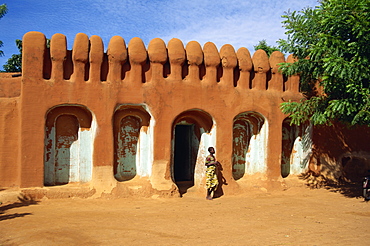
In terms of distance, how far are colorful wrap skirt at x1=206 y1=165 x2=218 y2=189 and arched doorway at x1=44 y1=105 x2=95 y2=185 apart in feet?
11.4

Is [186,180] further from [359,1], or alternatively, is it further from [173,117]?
[359,1]

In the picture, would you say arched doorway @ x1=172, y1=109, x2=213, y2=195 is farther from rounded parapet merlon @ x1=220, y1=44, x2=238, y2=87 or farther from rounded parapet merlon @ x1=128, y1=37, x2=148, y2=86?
rounded parapet merlon @ x1=128, y1=37, x2=148, y2=86

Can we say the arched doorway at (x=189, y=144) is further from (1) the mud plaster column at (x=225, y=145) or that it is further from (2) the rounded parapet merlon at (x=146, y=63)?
(2) the rounded parapet merlon at (x=146, y=63)

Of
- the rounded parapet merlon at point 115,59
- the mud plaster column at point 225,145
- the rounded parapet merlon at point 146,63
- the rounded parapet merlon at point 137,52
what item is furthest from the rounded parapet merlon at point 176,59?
the mud plaster column at point 225,145

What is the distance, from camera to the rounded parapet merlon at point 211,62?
1078cm

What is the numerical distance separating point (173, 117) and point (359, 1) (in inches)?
223

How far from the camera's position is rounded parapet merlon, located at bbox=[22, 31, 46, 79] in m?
8.85

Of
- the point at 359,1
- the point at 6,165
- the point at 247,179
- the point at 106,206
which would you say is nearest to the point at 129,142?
the point at 106,206

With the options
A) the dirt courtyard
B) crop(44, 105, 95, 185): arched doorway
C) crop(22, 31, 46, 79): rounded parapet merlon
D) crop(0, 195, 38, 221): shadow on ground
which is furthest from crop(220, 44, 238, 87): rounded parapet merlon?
crop(0, 195, 38, 221): shadow on ground

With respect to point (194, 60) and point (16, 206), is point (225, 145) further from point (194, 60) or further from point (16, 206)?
point (16, 206)

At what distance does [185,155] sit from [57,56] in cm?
559

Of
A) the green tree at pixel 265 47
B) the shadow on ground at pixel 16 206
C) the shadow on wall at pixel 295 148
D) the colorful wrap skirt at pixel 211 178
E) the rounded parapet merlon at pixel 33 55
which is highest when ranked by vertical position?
the green tree at pixel 265 47

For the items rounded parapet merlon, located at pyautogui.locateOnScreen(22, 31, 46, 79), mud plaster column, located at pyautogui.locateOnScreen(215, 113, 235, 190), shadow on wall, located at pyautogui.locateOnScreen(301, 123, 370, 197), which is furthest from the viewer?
shadow on wall, located at pyautogui.locateOnScreen(301, 123, 370, 197)

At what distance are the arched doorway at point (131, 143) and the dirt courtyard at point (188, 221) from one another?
114 centimetres
